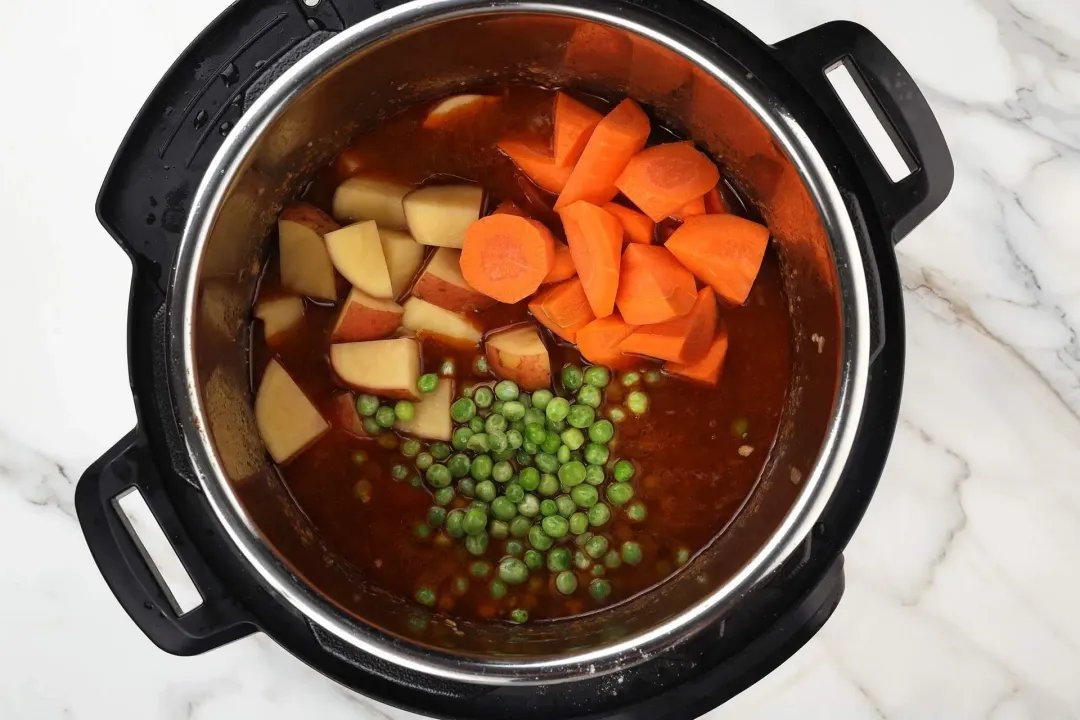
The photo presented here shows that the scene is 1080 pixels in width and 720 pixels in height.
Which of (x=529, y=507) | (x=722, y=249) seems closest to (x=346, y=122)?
(x=722, y=249)

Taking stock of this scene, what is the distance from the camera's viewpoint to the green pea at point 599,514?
2.16 meters

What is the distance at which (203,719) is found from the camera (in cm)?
230

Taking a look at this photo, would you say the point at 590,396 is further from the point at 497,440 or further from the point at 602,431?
the point at 497,440

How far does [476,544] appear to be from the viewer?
2.14m

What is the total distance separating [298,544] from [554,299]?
0.86 meters

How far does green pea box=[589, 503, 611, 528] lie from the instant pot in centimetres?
27

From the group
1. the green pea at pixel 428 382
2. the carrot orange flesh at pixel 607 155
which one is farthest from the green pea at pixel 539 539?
the carrot orange flesh at pixel 607 155

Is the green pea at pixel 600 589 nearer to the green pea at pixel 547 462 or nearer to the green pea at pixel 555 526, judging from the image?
the green pea at pixel 555 526

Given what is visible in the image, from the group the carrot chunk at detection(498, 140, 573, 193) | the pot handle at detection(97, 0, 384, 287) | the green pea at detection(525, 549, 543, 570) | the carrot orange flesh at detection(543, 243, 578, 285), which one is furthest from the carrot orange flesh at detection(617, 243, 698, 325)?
the pot handle at detection(97, 0, 384, 287)

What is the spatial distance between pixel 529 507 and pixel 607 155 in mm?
921

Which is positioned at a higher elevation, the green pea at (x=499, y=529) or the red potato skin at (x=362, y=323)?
the red potato skin at (x=362, y=323)

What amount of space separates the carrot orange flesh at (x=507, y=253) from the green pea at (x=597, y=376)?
0.88ft

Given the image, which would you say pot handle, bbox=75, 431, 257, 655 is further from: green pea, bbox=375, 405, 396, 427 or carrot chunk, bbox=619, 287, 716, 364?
carrot chunk, bbox=619, 287, 716, 364

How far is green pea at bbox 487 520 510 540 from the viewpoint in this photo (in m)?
2.18
